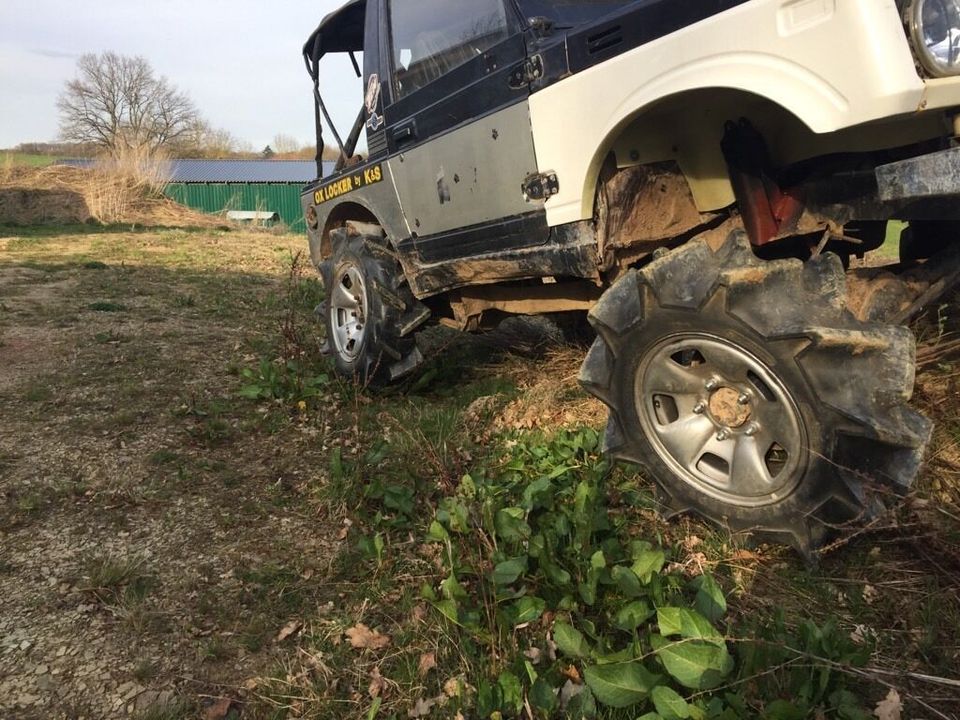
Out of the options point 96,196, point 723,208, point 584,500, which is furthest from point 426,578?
point 96,196

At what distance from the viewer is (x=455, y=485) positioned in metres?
2.98

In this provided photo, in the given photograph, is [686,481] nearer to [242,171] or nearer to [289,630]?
[289,630]

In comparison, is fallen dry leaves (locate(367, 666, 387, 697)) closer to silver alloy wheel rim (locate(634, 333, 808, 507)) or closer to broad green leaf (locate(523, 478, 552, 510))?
broad green leaf (locate(523, 478, 552, 510))

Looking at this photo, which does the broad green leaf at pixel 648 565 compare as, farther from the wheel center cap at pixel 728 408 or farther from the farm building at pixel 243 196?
the farm building at pixel 243 196

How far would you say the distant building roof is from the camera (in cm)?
3691

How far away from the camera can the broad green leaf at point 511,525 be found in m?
2.42

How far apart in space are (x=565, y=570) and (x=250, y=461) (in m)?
2.03

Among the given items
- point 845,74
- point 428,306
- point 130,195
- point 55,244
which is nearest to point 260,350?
point 428,306

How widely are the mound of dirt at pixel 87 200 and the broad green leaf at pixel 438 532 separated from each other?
2015cm

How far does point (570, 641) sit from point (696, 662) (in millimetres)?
350

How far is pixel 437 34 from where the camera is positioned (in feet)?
12.1

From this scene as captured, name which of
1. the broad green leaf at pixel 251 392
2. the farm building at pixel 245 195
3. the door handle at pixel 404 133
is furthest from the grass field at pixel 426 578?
the farm building at pixel 245 195

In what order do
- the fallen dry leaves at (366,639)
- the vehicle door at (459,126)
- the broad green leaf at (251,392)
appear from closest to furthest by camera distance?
the fallen dry leaves at (366,639) → the vehicle door at (459,126) → the broad green leaf at (251,392)

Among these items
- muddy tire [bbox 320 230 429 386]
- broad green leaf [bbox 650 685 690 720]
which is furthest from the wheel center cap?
muddy tire [bbox 320 230 429 386]
